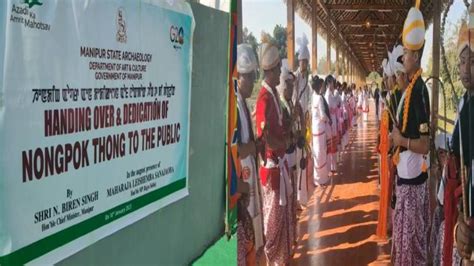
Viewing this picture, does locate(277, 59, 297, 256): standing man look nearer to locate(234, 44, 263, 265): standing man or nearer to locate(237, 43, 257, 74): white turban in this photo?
locate(234, 44, 263, 265): standing man

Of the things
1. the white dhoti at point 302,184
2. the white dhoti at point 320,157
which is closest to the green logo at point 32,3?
the white dhoti at point 302,184

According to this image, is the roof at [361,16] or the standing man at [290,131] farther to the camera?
the roof at [361,16]

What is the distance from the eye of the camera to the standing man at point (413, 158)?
3875 mm

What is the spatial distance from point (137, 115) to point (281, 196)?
8.52 ft

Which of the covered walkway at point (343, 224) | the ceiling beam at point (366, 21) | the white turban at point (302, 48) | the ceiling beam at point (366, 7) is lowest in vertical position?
the covered walkway at point (343, 224)

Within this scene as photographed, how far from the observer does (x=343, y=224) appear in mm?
5930

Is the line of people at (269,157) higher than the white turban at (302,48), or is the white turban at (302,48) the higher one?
the white turban at (302,48)

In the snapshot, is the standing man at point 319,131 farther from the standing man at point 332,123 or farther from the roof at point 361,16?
the roof at point 361,16

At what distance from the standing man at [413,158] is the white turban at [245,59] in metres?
1.09

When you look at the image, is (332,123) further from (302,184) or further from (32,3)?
(32,3)

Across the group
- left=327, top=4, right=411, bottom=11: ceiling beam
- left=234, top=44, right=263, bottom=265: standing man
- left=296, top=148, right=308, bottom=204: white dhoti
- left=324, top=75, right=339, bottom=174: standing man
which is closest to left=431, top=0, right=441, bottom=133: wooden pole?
left=296, top=148, right=308, bottom=204: white dhoti

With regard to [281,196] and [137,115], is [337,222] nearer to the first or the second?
[281,196]

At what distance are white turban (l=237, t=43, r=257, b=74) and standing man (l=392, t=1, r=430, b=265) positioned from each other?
109cm

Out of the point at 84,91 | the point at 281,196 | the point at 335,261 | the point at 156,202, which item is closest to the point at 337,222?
the point at 335,261
